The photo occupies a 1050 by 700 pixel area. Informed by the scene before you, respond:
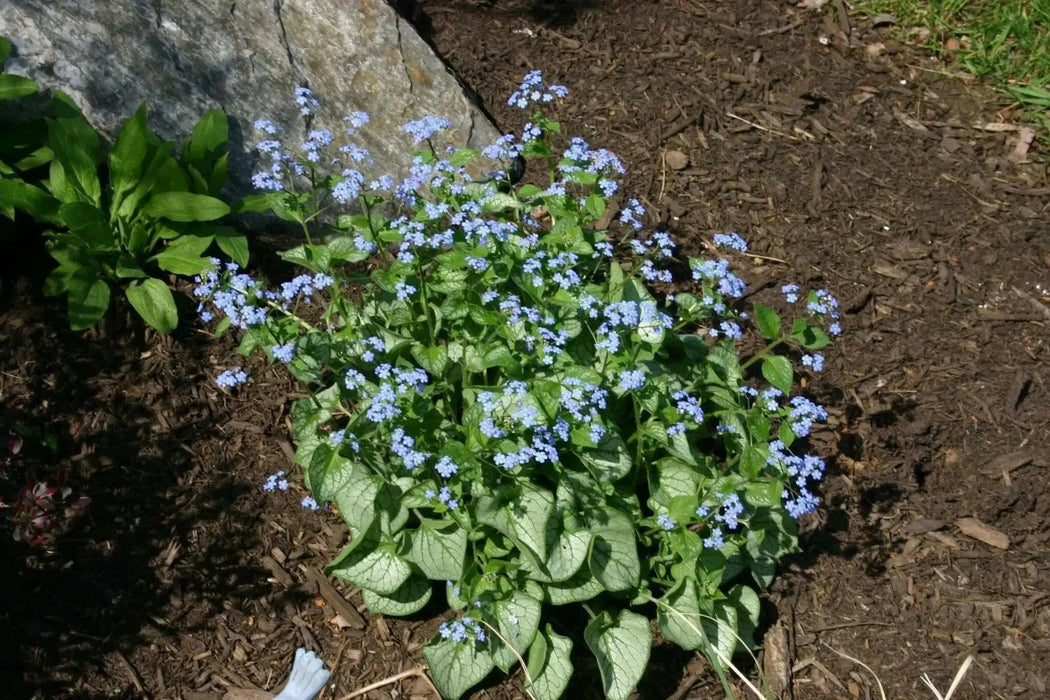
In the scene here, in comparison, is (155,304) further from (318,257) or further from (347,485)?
(347,485)

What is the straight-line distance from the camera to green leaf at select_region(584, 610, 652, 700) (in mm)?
3623

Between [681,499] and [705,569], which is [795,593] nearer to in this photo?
[705,569]

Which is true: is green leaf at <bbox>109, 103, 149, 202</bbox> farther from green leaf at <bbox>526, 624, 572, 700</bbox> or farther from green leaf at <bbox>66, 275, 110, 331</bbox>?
green leaf at <bbox>526, 624, 572, 700</bbox>

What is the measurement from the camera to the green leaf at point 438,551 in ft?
11.8

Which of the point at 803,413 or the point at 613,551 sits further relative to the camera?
the point at 613,551

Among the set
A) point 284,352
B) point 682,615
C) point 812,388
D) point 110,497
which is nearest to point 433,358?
point 284,352

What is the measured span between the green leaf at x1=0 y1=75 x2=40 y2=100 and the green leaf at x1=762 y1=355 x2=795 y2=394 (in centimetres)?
307

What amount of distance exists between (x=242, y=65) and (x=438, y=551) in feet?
8.47

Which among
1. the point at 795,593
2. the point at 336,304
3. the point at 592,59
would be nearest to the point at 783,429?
the point at 795,593

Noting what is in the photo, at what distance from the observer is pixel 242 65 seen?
191 inches

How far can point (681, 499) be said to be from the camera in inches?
137

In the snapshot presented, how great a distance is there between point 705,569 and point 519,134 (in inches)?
108

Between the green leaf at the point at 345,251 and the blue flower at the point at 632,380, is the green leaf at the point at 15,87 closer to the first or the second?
the green leaf at the point at 345,251

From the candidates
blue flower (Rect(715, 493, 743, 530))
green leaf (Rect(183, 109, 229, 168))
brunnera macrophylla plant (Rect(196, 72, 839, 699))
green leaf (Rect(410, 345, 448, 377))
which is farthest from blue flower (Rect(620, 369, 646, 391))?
green leaf (Rect(183, 109, 229, 168))
